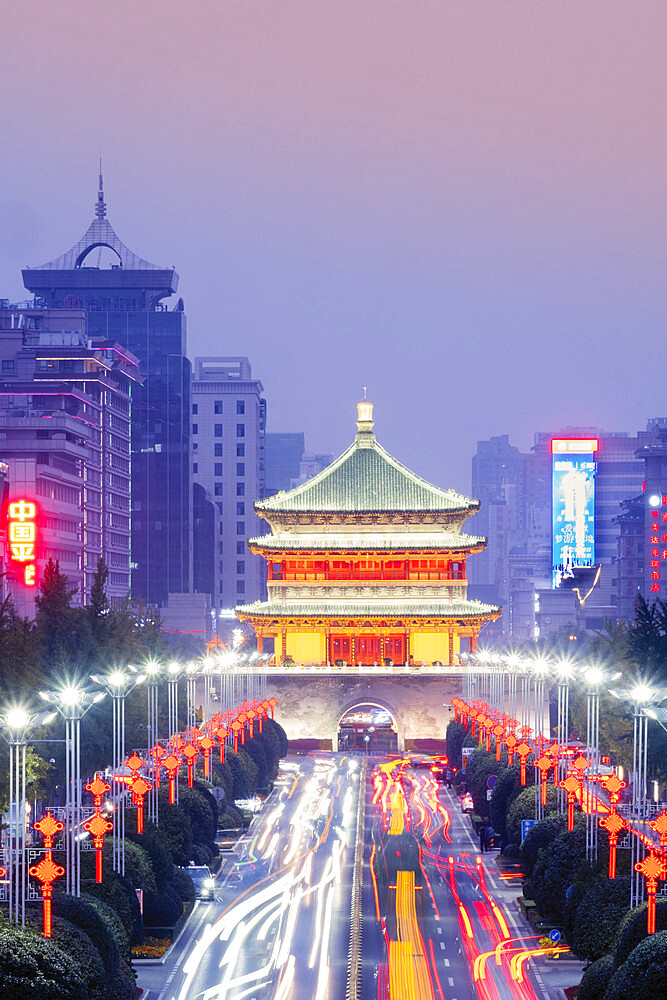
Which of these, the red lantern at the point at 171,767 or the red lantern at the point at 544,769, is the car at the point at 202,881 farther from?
the red lantern at the point at 544,769

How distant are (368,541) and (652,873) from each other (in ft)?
264

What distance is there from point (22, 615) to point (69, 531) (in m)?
22.2

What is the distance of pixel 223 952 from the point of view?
161 feet

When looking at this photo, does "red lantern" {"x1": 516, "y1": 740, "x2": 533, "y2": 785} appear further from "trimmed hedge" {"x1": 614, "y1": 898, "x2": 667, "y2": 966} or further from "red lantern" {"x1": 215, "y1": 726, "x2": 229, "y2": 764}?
"trimmed hedge" {"x1": 614, "y1": 898, "x2": 667, "y2": 966}

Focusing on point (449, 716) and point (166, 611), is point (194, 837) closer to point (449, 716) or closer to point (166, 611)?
point (449, 716)

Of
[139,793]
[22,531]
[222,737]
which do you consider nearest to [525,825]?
[139,793]

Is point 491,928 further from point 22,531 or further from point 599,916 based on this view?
point 22,531

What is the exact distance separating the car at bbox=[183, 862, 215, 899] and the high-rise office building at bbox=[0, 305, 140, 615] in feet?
165

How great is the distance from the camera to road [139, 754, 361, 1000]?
44688 millimetres

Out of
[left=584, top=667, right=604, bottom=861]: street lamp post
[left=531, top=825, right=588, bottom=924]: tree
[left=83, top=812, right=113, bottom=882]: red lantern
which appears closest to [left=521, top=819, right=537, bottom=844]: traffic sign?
[left=584, top=667, right=604, bottom=861]: street lamp post

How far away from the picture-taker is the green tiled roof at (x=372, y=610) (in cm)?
11525

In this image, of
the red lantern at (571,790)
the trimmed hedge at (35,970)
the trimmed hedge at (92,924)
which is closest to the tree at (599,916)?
the red lantern at (571,790)

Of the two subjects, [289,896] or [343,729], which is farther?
[343,729]

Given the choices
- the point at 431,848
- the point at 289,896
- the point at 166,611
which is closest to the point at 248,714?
the point at 431,848
